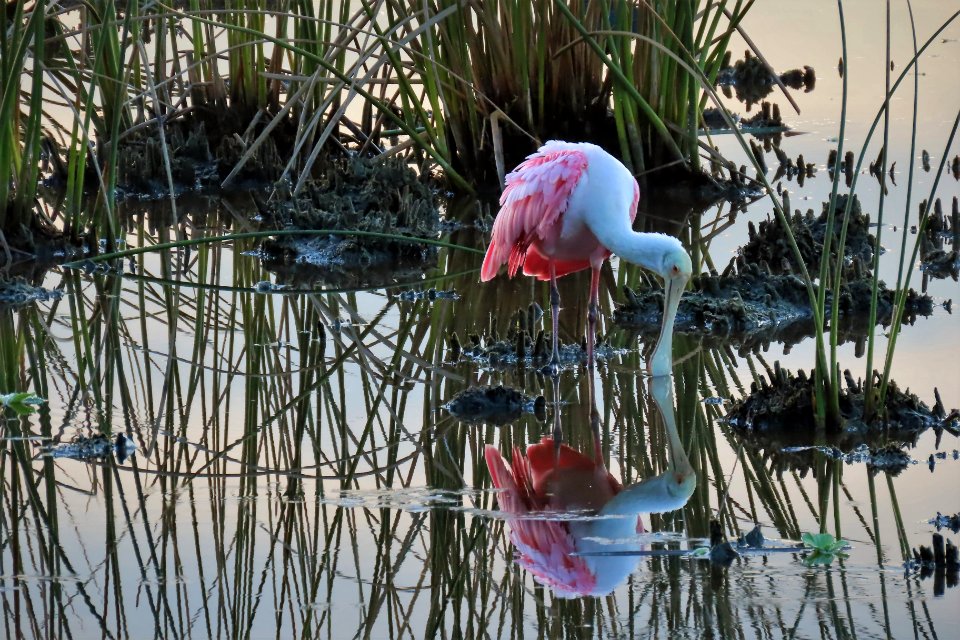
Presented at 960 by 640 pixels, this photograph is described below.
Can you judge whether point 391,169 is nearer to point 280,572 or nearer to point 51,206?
point 51,206

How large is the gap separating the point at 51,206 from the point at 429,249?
3.33 meters

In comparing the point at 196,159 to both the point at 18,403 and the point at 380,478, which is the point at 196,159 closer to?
the point at 18,403

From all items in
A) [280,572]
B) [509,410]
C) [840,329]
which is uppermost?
[840,329]

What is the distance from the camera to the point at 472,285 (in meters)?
8.22

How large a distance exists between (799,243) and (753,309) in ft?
4.50


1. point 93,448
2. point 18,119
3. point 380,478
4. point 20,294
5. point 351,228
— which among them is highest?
point 18,119

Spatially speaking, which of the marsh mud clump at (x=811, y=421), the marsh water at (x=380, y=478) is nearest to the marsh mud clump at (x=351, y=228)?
the marsh water at (x=380, y=478)

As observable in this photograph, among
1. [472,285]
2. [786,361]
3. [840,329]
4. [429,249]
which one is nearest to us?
[786,361]

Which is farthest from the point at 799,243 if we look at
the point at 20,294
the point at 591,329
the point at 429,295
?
the point at 20,294

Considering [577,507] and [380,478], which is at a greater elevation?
[380,478]

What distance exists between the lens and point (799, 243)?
8461mm

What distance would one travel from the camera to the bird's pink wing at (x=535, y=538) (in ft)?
12.5

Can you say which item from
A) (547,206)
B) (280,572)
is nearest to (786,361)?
(547,206)

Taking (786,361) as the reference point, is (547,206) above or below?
above
